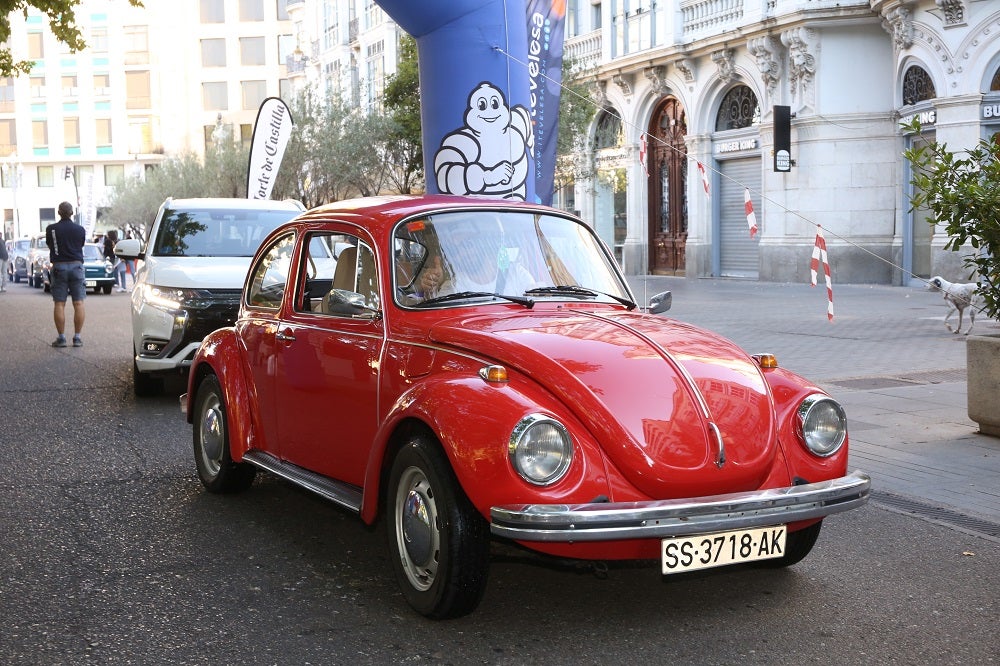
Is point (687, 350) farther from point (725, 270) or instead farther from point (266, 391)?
point (725, 270)

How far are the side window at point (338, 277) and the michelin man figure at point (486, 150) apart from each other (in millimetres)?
4729

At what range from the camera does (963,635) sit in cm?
424

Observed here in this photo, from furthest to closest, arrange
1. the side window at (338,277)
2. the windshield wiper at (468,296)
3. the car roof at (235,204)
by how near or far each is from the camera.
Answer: the car roof at (235,204)
the side window at (338,277)
the windshield wiper at (468,296)

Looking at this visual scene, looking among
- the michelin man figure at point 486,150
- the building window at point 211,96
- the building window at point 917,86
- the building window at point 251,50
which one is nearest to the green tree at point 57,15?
the michelin man figure at point 486,150

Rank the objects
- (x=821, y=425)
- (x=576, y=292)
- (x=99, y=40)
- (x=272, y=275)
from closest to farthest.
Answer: (x=821, y=425), (x=576, y=292), (x=272, y=275), (x=99, y=40)

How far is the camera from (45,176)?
91.2 m

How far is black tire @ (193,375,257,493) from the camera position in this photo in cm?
640

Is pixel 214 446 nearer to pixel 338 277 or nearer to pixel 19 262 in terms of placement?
pixel 338 277

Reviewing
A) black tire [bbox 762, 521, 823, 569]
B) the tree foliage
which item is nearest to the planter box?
the tree foliage

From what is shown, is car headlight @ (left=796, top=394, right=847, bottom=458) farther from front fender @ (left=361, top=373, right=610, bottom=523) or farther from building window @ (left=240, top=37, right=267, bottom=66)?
building window @ (left=240, top=37, right=267, bottom=66)

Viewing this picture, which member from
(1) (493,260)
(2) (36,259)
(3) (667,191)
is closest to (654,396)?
(1) (493,260)

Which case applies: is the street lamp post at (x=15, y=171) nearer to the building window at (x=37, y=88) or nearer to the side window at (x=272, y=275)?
the building window at (x=37, y=88)

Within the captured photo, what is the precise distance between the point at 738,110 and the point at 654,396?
90.2ft

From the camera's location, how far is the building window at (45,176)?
91.2m
